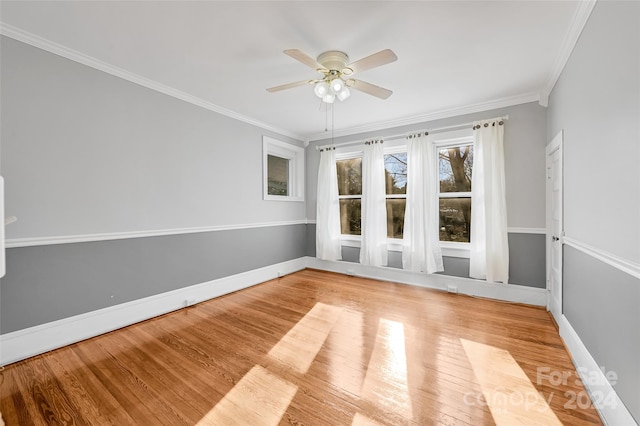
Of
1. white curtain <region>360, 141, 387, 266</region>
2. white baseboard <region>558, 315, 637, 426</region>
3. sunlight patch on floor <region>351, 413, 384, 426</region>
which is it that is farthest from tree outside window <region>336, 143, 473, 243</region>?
sunlight patch on floor <region>351, 413, 384, 426</region>

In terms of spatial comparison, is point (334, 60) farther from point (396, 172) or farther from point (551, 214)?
point (551, 214)

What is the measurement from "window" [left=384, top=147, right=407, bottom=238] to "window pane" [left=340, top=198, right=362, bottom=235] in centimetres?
61

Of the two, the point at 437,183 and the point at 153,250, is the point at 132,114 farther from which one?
the point at 437,183

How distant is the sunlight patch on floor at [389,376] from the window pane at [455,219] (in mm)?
1974

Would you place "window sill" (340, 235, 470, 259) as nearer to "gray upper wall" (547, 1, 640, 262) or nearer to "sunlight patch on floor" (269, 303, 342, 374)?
"gray upper wall" (547, 1, 640, 262)

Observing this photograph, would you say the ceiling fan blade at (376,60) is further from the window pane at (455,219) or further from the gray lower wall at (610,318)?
the window pane at (455,219)

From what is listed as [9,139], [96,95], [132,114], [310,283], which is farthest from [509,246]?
[9,139]

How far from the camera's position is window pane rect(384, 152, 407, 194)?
4.42 m

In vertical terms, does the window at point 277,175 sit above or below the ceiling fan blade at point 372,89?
below

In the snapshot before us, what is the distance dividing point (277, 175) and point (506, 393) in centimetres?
423

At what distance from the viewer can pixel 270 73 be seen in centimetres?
278

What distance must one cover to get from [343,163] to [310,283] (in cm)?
233

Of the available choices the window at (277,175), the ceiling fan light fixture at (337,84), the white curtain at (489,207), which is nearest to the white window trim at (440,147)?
the white curtain at (489,207)

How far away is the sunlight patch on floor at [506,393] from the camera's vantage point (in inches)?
61.9
